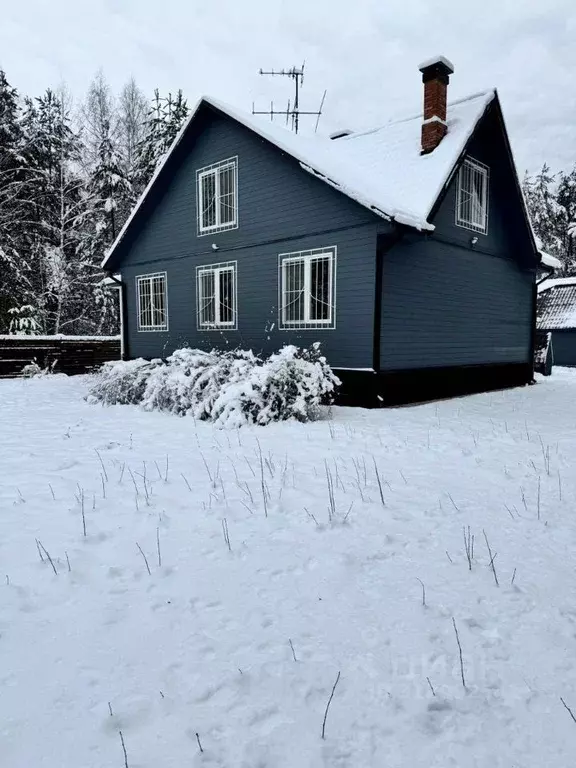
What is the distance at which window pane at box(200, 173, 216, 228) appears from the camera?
42.6 feet

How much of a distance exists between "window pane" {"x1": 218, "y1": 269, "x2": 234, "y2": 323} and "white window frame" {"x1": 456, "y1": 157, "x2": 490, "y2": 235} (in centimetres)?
554

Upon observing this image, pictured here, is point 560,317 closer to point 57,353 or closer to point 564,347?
point 564,347

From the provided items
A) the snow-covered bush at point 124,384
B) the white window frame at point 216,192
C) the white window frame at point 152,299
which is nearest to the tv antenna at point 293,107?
the white window frame at point 216,192

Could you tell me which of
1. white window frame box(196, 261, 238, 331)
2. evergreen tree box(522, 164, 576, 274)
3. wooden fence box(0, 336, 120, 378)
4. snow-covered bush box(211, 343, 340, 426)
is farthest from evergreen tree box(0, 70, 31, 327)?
evergreen tree box(522, 164, 576, 274)

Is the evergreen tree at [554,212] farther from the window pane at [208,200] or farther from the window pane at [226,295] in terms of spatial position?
the window pane at [226,295]

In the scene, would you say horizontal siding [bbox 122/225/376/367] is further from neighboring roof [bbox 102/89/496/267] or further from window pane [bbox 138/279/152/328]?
neighboring roof [bbox 102/89/496/267]

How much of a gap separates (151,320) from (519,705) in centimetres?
1441

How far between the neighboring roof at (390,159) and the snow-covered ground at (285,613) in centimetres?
567

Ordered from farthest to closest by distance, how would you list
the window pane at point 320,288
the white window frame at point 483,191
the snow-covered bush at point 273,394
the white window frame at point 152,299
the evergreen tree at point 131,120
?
the evergreen tree at point 131,120, the white window frame at point 152,299, the white window frame at point 483,191, the window pane at point 320,288, the snow-covered bush at point 273,394

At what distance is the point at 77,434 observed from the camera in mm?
7086

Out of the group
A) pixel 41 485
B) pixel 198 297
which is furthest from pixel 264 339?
pixel 41 485

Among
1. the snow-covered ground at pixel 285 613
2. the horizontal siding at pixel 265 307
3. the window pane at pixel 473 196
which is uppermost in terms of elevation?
the window pane at pixel 473 196

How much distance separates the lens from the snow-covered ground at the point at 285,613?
192cm

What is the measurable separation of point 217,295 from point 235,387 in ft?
18.3
